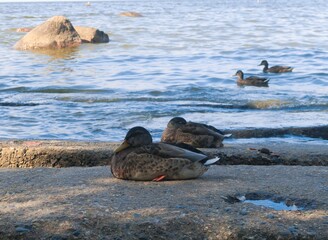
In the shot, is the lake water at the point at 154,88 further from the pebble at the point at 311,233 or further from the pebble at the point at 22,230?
the pebble at the point at 311,233

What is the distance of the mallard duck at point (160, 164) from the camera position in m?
6.79

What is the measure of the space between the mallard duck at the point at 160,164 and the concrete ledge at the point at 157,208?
3.0 inches

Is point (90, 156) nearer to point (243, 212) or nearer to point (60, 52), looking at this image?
point (243, 212)

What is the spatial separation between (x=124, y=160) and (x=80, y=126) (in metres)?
6.25

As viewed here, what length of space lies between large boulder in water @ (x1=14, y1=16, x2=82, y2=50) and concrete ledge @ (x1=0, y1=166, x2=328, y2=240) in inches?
878

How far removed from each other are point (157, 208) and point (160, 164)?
98 centimetres

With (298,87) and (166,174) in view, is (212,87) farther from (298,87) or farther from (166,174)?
(166,174)

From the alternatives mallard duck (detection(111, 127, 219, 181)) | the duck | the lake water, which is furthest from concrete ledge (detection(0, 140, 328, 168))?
the lake water

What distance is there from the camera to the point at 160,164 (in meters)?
6.78

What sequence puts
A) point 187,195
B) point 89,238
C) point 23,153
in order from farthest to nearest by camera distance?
point 23,153 < point 187,195 < point 89,238

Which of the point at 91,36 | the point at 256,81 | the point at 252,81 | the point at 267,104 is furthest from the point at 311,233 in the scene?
the point at 91,36

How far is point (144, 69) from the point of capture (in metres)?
21.9

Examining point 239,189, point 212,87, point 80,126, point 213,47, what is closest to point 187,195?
point 239,189

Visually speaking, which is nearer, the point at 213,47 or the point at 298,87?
the point at 298,87
